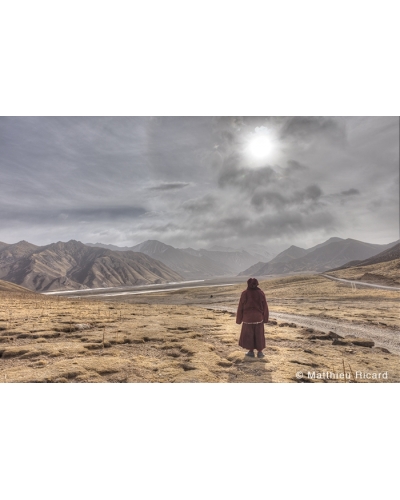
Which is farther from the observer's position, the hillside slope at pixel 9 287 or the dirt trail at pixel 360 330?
the hillside slope at pixel 9 287

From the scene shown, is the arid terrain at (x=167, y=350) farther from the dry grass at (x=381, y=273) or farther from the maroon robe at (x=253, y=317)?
the dry grass at (x=381, y=273)

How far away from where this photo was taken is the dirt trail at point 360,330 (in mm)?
6410

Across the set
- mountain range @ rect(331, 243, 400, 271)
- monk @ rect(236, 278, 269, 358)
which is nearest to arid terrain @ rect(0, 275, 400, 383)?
monk @ rect(236, 278, 269, 358)

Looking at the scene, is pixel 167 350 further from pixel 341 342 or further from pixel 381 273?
pixel 381 273

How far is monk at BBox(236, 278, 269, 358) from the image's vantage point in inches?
210

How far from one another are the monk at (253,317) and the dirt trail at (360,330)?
3.54 meters

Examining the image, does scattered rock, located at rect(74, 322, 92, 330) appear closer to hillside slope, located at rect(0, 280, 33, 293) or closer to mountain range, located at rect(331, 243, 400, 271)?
hillside slope, located at rect(0, 280, 33, 293)

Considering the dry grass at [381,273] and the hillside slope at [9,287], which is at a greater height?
the dry grass at [381,273]

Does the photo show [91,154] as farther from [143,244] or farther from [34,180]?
[143,244]

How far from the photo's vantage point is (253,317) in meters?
5.34

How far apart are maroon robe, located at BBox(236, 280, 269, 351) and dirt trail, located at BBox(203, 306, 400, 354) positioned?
355cm

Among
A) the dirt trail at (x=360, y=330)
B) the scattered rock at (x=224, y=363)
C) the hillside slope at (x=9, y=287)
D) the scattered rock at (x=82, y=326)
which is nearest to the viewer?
the scattered rock at (x=224, y=363)

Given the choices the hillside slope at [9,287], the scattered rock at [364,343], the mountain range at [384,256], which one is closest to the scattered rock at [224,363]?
the scattered rock at [364,343]

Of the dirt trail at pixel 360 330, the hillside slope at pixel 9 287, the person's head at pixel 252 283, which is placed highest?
the person's head at pixel 252 283
